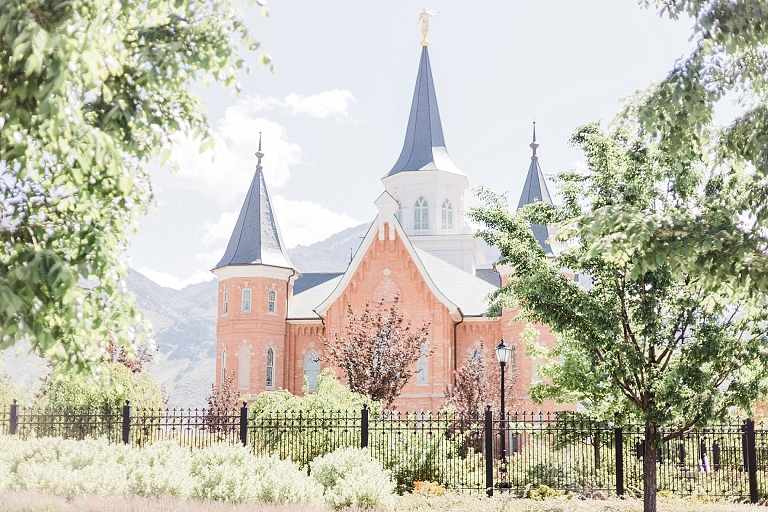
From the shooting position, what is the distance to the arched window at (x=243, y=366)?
122ft

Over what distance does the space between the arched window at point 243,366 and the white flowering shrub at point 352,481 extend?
82.8 feet

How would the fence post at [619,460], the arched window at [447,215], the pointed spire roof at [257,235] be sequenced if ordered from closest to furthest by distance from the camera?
the fence post at [619,460] → the pointed spire roof at [257,235] → the arched window at [447,215]

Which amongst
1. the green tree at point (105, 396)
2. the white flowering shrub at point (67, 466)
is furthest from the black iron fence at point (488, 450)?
the green tree at point (105, 396)

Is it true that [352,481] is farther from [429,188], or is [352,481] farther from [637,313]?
[429,188]

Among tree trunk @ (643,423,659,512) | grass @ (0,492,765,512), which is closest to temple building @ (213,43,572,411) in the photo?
grass @ (0,492,765,512)

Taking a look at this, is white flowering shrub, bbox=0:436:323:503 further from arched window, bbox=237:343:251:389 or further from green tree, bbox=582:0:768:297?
arched window, bbox=237:343:251:389

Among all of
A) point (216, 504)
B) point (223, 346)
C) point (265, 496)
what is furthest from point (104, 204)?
point (223, 346)

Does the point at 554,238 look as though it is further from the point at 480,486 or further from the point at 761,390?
the point at 480,486

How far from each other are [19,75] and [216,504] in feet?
19.1

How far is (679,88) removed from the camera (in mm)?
8375

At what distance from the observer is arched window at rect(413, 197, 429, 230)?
1912 inches

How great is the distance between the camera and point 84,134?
471 cm

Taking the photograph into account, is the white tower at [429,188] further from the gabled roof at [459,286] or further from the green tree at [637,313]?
the green tree at [637,313]

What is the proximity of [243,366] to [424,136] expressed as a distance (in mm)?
19637
